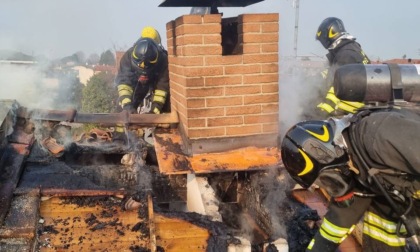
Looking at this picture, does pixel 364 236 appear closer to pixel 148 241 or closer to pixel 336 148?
pixel 336 148

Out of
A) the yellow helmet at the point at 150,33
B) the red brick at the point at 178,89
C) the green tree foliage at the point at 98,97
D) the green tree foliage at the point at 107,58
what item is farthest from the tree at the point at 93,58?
the red brick at the point at 178,89

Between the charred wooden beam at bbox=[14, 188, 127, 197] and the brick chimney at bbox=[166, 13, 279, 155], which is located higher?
the brick chimney at bbox=[166, 13, 279, 155]

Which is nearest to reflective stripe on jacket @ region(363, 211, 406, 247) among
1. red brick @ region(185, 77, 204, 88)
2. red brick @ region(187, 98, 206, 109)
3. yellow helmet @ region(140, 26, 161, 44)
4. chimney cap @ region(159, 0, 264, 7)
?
red brick @ region(187, 98, 206, 109)

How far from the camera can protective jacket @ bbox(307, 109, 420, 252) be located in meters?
2.09

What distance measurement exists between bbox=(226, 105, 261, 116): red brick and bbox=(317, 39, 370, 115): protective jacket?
177 centimetres

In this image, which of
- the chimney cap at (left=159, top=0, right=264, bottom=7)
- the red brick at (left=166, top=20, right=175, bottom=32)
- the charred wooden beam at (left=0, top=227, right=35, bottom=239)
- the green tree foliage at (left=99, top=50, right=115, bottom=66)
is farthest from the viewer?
the green tree foliage at (left=99, top=50, right=115, bottom=66)

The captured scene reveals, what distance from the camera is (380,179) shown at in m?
2.41

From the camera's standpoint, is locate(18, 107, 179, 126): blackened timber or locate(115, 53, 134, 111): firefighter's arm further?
locate(115, 53, 134, 111): firefighter's arm

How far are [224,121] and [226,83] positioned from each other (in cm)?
35

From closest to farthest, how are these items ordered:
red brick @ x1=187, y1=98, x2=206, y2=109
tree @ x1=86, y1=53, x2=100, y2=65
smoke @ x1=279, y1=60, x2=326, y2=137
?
red brick @ x1=187, y1=98, x2=206, y2=109 < smoke @ x1=279, y1=60, x2=326, y2=137 < tree @ x1=86, y1=53, x2=100, y2=65

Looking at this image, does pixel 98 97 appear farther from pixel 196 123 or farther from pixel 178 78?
pixel 196 123

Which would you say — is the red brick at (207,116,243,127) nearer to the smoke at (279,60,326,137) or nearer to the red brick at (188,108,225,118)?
the red brick at (188,108,225,118)

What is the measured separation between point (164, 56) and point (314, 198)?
3.95 metres

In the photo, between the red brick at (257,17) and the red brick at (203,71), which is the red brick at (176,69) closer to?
the red brick at (203,71)
